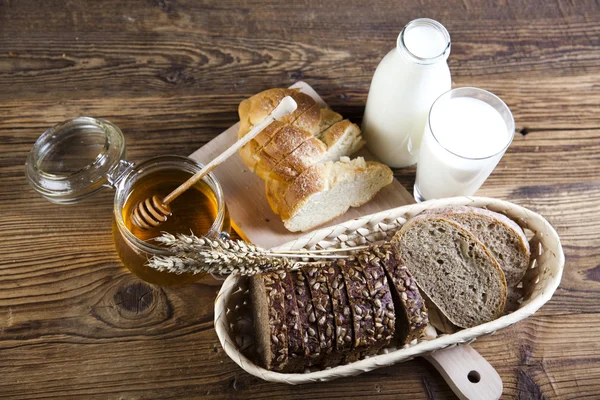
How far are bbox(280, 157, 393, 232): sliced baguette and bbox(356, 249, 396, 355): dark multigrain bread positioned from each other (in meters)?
0.33

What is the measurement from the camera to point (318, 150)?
6.51 ft

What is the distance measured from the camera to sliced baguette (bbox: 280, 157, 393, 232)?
193 cm

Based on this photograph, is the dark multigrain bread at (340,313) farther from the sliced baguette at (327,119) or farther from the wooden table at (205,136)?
the sliced baguette at (327,119)

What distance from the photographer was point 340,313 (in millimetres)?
1649

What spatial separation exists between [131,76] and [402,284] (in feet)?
4.34

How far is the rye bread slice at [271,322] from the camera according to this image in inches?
63.3

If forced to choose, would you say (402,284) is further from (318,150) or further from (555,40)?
(555,40)

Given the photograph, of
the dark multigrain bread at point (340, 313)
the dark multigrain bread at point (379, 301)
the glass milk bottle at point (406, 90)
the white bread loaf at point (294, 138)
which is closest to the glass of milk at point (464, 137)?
the glass milk bottle at point (406, 90)

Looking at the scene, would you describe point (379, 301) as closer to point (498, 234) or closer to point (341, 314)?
point (341, 314)

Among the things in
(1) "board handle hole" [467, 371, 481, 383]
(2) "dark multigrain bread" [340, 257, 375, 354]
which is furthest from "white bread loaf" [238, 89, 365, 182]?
(1) "board handle hole" [467, 371, 481, 383]

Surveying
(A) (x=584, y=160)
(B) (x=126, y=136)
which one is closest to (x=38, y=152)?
(B) (x=126, y=136)

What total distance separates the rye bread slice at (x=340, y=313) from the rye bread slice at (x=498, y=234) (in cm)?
40

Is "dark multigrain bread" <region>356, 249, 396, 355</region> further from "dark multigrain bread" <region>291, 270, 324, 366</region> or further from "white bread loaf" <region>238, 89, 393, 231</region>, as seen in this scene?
"white bread loaf" <region>238, 89, 393, 231</region>

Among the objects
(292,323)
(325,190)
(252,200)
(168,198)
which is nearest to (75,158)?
(168,198)
